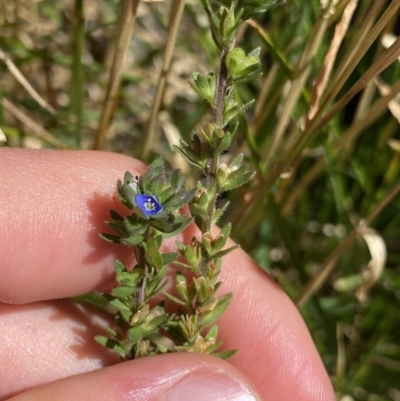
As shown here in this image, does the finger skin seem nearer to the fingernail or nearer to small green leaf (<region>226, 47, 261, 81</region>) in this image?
the fingernail

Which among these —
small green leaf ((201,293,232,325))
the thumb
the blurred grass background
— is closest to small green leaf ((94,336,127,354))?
the thumb

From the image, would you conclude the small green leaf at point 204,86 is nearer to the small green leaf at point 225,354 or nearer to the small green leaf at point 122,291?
the small green leaf at point 122,291

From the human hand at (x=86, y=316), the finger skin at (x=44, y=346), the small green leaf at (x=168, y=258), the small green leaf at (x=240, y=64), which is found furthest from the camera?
the finger skin at (x=44, y=346)

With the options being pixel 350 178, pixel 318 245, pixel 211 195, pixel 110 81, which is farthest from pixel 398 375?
pixel 110 81

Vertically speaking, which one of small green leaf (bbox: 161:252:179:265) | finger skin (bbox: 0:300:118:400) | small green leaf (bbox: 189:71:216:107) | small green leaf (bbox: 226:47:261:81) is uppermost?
small green leaf (bbox: 226:47:261:81)

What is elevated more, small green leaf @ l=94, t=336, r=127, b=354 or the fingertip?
the fingertip

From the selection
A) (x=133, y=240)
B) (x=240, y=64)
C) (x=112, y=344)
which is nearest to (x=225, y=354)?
(x=112, y=344)

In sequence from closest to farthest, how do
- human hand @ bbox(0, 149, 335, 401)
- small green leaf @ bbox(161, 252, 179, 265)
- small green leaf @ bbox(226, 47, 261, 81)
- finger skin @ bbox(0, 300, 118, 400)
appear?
small green leaf @ bbox(226, 47, 261, 81) < small green leaf @ bbox(161, 252, 179, 265) < human hand @ bbox(0, 149, 335, 401) < finger skin @ bbox(0, 300, 118, 400)

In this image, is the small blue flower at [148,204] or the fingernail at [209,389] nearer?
the small blue flower at [148,204]

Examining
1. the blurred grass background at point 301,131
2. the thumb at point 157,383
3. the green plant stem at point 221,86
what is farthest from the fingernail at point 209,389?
the green plant stem at point 221,86
